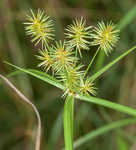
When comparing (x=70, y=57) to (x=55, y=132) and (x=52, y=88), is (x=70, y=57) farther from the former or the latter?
(x=52, y=88)

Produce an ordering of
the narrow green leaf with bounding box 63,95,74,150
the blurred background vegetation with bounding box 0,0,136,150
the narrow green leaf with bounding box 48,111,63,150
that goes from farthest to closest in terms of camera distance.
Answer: the blurred background vegetation with bounding box 0,0,136,150
the narrow green leaf with bounding box 48,111,63,150
the narrow green leaf with bounding box 63,95,74,150

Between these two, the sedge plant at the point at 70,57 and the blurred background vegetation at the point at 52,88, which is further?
the blurred background vegetation at the point at 52,88

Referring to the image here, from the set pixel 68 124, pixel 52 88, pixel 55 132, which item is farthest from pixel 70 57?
pixel 52 88

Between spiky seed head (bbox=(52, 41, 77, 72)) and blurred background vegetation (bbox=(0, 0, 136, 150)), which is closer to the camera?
spiky seed head (bbox=(52, 41, 77, 72))

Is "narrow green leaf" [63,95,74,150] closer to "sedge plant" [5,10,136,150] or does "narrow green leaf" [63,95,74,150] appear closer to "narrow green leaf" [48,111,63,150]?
"sedge plant" [5,10,136,150]

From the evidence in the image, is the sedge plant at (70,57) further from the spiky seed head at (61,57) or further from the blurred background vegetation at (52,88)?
the blurred background vegetation at (52,88)

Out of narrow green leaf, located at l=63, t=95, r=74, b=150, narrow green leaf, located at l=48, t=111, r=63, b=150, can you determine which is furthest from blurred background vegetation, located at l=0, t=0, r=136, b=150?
narrow green leaf, located at l=63, t=95, r=74, b=150

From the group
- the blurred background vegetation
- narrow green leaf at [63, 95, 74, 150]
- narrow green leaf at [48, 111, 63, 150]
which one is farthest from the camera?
the blurred background vegetation

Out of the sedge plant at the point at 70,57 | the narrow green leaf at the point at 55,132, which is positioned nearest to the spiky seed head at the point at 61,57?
the sedge plant at the point at 70,57

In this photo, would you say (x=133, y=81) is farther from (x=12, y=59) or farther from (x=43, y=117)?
(x=12, y=59)

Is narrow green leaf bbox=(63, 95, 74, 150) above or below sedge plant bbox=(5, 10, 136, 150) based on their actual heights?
below
